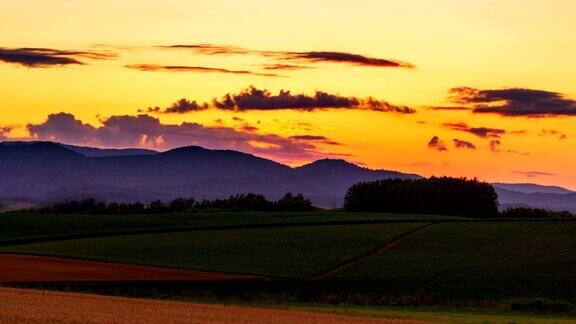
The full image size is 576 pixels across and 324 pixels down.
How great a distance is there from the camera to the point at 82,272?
71188mm

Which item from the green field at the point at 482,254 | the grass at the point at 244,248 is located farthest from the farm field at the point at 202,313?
the grass at the point at 244,248

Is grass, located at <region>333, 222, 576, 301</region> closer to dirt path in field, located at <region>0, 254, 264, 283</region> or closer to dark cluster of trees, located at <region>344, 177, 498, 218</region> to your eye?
dirt path in field, located at <region>0, 254, 264, 283</region>

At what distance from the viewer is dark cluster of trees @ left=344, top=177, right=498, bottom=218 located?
169000 mm

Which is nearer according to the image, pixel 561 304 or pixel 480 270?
pixel 561 304

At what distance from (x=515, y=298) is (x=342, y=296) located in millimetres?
11174

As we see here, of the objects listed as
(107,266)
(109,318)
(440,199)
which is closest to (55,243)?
(107,266)

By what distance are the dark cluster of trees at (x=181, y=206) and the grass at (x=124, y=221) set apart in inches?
683

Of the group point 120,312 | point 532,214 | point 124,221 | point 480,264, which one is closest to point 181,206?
point 124,221

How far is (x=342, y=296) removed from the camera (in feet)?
216

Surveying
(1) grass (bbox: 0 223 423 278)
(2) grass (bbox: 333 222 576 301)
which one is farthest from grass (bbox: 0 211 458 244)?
(2) grass (bbox: 333 222 576 301)

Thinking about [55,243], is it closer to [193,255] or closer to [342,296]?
[193,255]

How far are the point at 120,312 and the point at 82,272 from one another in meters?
27.7

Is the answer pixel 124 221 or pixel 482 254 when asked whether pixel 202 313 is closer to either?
pixel 482 254

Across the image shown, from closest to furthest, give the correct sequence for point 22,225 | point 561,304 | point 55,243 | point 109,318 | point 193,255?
point 109,318
point 561,304
point 193,255
point 55,243
point 22,225
